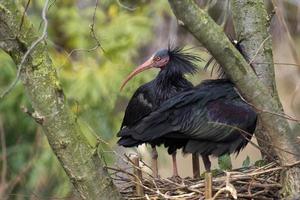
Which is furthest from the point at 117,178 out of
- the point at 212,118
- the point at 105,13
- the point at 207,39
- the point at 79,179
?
the point at 105,13

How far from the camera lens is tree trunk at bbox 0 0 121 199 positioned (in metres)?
4.02

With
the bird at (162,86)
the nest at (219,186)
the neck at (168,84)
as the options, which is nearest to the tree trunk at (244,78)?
the nest at (219,186)

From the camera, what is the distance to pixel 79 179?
4113 millimetres

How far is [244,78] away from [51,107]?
3.08 feet

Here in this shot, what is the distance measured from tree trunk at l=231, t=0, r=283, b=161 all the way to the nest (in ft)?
1.57

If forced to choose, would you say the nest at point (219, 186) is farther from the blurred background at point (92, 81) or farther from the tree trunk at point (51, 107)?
the blurred background at point (92, 81)

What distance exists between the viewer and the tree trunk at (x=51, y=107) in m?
4.02

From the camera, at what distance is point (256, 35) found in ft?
17.1

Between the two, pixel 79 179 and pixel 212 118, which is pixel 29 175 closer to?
pixel 212 118

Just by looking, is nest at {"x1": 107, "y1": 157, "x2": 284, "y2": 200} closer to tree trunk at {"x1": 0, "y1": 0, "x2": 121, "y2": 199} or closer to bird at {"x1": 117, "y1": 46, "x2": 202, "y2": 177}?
tree trunk at {"x1": 0, "y1": 0, "x2": 121, "y2": 199}

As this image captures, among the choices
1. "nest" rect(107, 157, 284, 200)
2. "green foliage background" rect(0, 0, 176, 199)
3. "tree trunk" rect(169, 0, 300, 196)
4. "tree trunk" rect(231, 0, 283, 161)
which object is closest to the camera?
"tree trunk" rect(169, 0, 300, 196)

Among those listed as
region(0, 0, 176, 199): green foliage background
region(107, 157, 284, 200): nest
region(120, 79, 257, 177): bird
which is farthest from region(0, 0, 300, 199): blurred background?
region(107, 157, 284, 200): nest

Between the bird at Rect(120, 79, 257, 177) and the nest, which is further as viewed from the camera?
the bird at Rect(120, 79, 257, 177)

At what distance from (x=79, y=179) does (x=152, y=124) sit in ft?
4.16
